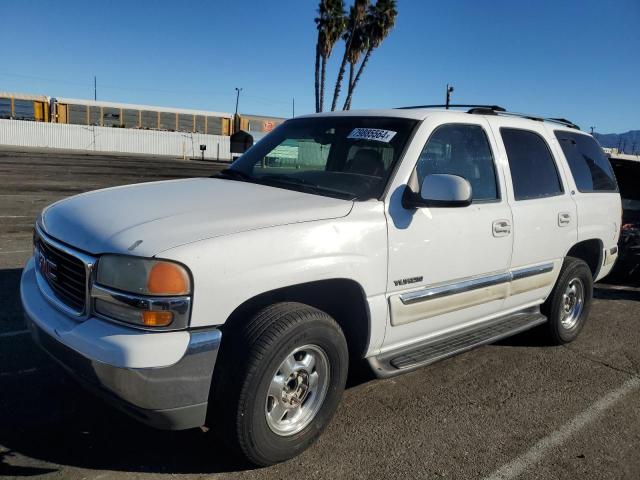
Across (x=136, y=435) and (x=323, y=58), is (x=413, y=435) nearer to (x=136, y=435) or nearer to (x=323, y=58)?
(x=136, y=435)

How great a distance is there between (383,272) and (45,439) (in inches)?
81.4

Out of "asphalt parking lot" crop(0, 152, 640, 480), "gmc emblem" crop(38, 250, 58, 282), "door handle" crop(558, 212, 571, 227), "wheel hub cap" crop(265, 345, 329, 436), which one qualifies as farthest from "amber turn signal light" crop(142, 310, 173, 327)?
"door handle" crop(558, 212, 571, 227)

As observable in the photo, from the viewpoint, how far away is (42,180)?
1703 centimetres

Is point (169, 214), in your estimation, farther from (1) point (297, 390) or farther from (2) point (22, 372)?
(2) point (22, 372)

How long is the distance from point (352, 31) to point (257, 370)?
3359 cm

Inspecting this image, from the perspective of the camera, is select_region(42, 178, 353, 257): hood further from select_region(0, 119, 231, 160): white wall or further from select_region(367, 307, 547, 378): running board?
select_region(0, 119, 231, 160): white wall

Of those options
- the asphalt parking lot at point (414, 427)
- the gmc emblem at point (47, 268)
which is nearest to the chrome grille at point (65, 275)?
the gmc emblem at point (47, 268)

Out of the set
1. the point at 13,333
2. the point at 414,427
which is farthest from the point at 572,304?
the point at 13,333

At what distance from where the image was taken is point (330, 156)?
396 centimetres

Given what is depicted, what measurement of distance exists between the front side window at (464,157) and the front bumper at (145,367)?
1.81 meters

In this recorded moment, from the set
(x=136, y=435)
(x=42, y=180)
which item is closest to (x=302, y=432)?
(x=136, y=435)

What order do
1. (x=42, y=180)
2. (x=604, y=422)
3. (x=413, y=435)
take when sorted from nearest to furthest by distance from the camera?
(x=413, y=435) → (x=604, y=422) → (x=42, y=180)

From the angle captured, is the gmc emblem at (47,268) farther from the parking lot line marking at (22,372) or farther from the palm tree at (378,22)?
the palm tree at (378,22)

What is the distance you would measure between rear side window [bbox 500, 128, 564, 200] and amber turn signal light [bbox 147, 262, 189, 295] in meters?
2.65
